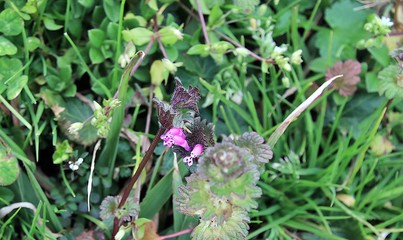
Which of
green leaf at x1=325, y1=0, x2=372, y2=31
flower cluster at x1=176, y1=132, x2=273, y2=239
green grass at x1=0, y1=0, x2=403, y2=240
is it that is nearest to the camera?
flower cluster at x1=176, y1=132, x2=273, y2=239

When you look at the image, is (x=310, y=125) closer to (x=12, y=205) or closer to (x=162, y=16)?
(x=162, y=16)

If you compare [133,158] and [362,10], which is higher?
[362,10]

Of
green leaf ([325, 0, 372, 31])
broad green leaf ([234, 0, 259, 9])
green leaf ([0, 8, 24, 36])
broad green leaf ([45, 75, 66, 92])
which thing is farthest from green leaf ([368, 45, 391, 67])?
green leaf ([0, 8, 24, 36])

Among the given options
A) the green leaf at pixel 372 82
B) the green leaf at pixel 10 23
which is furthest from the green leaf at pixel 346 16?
the green leaf at pixel 10 23

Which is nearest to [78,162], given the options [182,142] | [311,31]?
[182,142]

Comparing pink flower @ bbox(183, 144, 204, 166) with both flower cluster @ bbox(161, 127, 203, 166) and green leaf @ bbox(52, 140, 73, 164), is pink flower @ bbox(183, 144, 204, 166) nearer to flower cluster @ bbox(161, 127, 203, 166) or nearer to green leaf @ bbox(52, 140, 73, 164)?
flower cluster @ bbox(161, 127, 203, 166)

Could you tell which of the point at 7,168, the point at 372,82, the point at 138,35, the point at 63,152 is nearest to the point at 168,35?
the point at 138,35

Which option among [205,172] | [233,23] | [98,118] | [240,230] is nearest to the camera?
[205,172]
